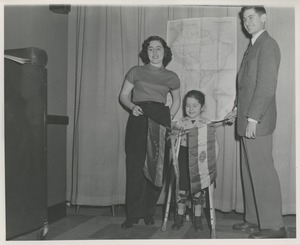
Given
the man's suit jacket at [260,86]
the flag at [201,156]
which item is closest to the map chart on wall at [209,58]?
the man's suit jacket at [260,86]

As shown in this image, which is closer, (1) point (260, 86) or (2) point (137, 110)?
(1) point (260, 86)

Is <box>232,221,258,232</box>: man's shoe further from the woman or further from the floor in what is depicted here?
the woman

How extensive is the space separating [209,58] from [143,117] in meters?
0.61

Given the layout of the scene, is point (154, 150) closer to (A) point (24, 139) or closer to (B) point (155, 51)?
(B) point (155, 51)

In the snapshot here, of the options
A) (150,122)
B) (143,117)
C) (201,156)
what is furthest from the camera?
(143,117)

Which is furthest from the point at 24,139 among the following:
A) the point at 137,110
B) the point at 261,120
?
the point at 261,120

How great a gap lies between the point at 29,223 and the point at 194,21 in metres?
1.55

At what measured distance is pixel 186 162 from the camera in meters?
2.13

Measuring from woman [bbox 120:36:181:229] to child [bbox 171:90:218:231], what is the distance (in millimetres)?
131

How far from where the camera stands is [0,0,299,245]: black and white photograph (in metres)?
1.65

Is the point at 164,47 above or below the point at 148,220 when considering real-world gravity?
above

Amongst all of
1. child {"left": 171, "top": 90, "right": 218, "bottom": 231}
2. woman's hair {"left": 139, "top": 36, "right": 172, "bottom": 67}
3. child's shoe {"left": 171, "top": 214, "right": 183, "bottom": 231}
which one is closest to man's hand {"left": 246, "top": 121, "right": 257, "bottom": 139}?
child {"left": 171, "top": 90, "right": 218, "bottom": 231}

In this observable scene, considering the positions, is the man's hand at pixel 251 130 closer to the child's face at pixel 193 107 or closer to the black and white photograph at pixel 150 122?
Result: the black and white photograph at pixel 150 122

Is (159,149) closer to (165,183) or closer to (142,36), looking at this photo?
(165,183)
